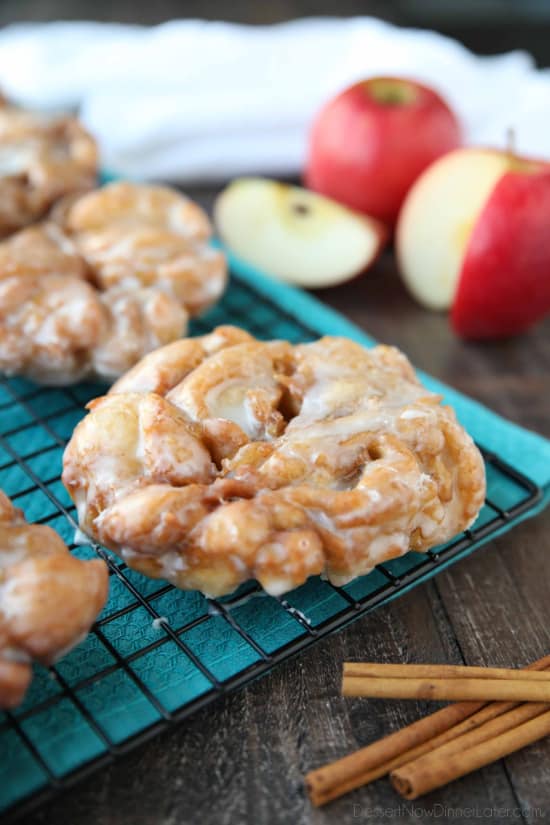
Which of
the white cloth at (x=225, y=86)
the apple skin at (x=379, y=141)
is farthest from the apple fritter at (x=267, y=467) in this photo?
the white cloth at (x=225, y=86)

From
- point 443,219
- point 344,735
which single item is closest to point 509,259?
point 443,219

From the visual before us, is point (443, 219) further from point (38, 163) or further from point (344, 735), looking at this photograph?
point (344, 735)

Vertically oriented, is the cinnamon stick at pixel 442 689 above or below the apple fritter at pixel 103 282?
below

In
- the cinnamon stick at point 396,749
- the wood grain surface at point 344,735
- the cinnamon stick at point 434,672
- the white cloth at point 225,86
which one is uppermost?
the white cloth at point 225,86

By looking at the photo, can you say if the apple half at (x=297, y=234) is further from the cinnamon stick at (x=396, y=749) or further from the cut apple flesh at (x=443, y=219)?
the cinnamon stick at (x=396, y=749)

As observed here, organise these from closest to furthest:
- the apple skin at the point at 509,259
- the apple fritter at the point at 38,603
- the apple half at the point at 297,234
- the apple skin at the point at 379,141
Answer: the apple fritter at the point at 38,603, the apple skin at the point at 509,259, the apple half at the point at 297,234, the apple skin at the point at 379,141

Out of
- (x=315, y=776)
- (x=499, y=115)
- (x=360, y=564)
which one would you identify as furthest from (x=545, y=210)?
(x=315, y=776)

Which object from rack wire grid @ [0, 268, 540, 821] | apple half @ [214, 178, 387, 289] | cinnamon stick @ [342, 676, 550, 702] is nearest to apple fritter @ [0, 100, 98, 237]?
apple half @ [214, 178, 387, 289]
